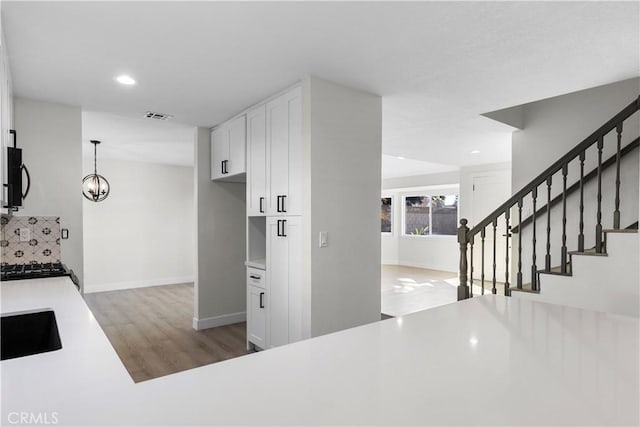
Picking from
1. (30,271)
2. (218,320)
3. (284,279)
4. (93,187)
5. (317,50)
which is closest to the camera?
(317,50)

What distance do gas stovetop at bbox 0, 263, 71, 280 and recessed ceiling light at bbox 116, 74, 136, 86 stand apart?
1.48 m

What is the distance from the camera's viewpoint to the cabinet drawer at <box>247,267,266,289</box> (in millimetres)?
3409

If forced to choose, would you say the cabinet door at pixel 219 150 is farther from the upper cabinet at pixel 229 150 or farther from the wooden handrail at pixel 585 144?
the wooden handrail at pixel 585 144

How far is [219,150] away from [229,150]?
283 millimetres

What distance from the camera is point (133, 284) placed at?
22.4ft

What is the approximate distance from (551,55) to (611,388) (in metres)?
2.32

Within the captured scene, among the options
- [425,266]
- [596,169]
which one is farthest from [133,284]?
[596,169]

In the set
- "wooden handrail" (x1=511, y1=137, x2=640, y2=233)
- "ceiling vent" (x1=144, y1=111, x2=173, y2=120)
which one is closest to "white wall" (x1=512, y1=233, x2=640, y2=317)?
"wooden handrail" (x1=511, y1=137, x2=640, y2=233)

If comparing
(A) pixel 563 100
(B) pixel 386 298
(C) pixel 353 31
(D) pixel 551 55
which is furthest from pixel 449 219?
(C) pixel 353 31

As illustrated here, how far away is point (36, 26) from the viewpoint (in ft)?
6.61

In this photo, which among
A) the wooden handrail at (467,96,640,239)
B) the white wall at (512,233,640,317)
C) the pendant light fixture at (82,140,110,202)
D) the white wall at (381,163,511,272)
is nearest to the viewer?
the white wall at (512,233,640,317)

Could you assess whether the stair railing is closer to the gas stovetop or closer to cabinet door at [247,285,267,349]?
cabinet door at [247,285,267,349]

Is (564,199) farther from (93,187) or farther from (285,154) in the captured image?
(93,187)

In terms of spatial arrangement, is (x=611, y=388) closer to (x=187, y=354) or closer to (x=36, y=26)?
(x=36, y=26)
